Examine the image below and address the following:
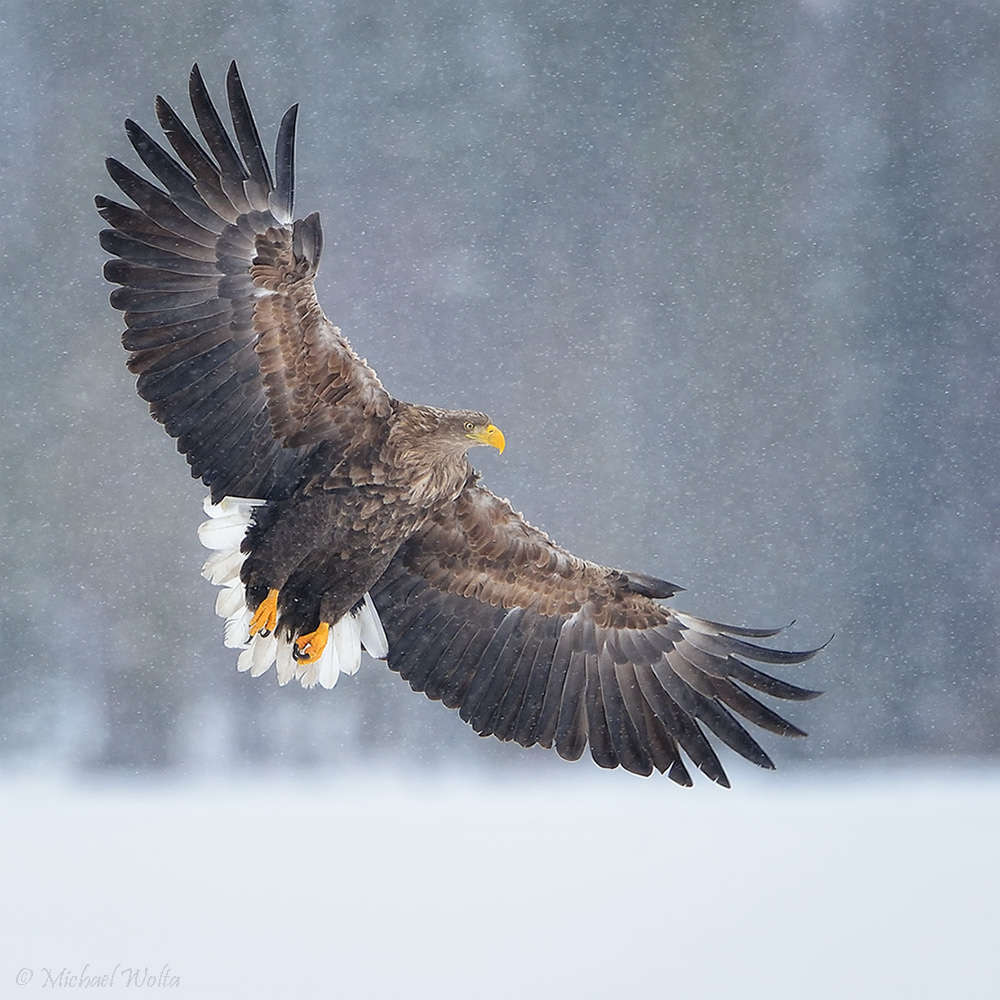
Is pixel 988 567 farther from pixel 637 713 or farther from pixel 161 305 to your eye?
pixel 161 305

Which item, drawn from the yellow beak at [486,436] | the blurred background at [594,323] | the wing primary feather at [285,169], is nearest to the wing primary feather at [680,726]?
the yellow beak at [486,436]

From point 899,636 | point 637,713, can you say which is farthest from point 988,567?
point 637,713

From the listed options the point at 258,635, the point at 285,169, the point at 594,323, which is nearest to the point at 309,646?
the point at 258,635

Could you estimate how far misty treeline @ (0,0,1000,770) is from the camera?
21.6 ft

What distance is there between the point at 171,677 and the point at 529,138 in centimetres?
351

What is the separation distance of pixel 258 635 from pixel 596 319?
344 cm

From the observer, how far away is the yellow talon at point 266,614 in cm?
376

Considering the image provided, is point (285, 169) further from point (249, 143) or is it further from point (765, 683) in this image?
point (765, 683)

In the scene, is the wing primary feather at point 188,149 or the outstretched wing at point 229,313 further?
the outstretched wing at point 229,313

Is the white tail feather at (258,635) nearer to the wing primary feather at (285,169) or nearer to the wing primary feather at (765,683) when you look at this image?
the wing primary feather at (285,169)

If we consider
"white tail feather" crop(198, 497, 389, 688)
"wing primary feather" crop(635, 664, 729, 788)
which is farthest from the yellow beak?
"wing primary feather" crop(635, 664, 729, 788)

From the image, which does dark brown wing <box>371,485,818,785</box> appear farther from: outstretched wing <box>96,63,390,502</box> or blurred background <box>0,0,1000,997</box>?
blurred background <box>0,0,1000,997</box>

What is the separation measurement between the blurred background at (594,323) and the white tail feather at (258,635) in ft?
8.30

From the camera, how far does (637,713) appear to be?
3.87 meters
